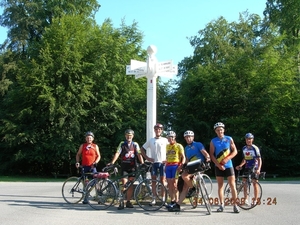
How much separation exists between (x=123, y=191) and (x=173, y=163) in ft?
4.67

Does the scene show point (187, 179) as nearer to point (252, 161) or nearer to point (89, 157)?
point (252, 161)

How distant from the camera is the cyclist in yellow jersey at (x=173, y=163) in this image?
9742 millimetres

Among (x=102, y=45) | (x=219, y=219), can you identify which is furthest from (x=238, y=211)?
(x=102, y=45)

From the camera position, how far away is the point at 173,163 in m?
9.79

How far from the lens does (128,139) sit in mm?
10398

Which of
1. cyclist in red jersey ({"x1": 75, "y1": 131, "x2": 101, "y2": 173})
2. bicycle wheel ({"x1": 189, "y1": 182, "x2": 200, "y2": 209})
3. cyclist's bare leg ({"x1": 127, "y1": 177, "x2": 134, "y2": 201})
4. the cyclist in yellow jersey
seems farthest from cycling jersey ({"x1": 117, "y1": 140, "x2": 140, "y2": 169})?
bicycle wheel ({"x1": 189, "y1": 182, "x2": 200, "y2": 209})

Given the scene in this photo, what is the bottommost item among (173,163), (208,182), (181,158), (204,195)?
(204,195)

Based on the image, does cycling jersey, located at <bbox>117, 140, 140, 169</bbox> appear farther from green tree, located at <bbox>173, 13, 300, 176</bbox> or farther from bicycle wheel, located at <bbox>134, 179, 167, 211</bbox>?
green tree, located at <bbox>173, 13, 300, 176</bbox>

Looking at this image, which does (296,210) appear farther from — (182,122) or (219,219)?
(182,122)

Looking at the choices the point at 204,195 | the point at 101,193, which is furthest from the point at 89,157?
the point at 204,195

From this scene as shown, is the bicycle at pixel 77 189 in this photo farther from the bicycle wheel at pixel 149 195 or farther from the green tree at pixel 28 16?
the green tree at pixel 28 16

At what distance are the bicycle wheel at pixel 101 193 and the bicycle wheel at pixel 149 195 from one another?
2.10 ft

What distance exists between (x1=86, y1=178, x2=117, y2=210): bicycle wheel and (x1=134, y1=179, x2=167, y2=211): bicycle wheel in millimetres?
639

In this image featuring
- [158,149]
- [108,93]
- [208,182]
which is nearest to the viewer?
[158,149]
